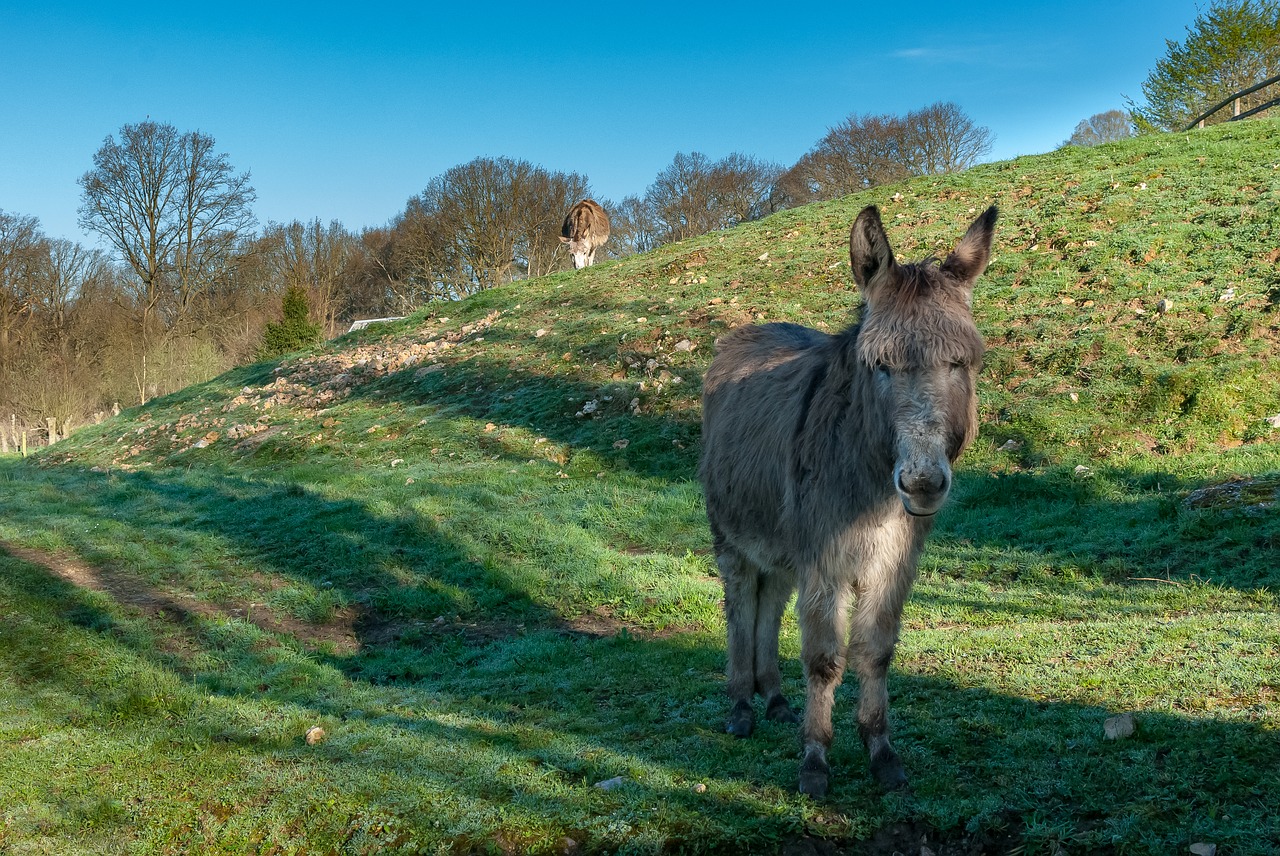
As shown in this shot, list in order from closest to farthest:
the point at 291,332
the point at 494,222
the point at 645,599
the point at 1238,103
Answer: the point at 645,599
the point at 1238,103
the point at 291,332
the point at 494,222

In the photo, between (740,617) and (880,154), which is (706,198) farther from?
(740,617)

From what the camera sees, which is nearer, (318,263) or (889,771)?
(889,771)

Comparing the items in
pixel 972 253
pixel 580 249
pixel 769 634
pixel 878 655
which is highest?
pixel 580 249

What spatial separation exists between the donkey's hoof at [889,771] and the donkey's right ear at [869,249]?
7.39 ft

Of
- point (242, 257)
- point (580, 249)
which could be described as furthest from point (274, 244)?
point (580, 249)

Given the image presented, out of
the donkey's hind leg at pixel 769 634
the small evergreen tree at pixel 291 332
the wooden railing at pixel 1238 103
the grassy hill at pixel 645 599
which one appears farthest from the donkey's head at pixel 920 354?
the small evergreen tree at pixel 291 332

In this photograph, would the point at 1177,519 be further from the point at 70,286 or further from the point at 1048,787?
the point at 70,286

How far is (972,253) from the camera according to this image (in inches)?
151

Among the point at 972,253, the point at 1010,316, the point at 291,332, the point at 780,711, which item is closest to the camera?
the point at 972,253

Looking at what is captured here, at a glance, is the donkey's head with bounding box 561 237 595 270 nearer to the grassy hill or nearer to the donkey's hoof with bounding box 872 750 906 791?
the grassy hill

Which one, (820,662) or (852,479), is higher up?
(852,479)

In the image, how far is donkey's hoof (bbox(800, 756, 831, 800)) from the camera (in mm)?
3955

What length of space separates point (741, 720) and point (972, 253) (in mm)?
2926

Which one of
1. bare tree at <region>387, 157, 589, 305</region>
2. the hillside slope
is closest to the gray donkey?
the hillside slope
